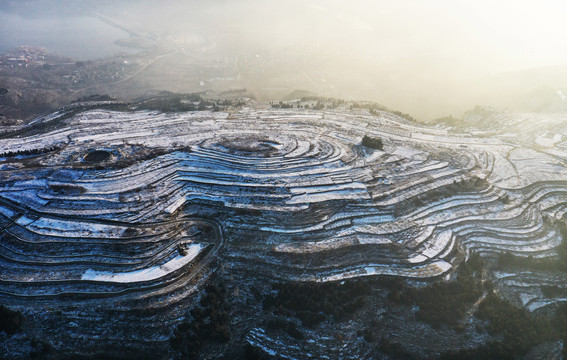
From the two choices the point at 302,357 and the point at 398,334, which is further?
the point at 398,334

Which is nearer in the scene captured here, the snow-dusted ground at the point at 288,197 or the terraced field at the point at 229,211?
the terraced field at the point at 229,211

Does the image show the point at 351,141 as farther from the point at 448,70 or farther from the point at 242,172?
the point at 448,70

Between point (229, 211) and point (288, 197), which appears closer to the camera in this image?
point (229, 211)

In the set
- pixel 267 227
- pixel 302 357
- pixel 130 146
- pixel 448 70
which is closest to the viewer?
pixel 302 357

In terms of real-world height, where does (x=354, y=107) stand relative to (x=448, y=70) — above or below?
below

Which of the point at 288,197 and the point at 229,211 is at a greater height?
the point at 288,197

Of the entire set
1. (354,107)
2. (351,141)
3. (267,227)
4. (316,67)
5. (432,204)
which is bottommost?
(267,227)

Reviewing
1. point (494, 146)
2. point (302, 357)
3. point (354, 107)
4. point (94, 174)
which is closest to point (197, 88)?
point (354, 107)

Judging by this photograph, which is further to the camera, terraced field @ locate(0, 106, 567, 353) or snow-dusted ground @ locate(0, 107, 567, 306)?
snow-dusted ground @ locate(0, 107, 567, 306)
